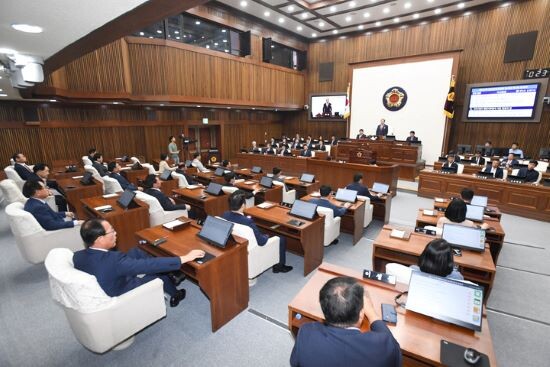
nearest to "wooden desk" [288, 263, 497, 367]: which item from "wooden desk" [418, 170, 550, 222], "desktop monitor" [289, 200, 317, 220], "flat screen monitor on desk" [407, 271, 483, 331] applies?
"flat screen monitor on desk" [407, 271, 483, 331]

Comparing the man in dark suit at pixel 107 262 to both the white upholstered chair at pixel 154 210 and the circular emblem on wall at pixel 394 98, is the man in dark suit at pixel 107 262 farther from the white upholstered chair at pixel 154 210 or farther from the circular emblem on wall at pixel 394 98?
the circular emblem on wall at pixel 394 98

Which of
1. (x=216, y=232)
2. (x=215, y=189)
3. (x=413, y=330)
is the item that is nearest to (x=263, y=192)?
(x=215, y=189)

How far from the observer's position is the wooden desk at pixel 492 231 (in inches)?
153

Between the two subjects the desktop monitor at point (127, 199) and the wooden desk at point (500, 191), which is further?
the wooden desk at point (500, 191)

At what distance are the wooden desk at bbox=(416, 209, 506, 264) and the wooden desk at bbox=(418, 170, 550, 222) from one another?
330 centimetres

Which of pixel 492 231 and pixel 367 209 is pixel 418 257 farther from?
pixel 367 209

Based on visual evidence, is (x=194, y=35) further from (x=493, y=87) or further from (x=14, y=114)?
(x=493, y=87)

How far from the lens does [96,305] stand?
7.50ft

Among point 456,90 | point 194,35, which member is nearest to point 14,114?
point 194,35

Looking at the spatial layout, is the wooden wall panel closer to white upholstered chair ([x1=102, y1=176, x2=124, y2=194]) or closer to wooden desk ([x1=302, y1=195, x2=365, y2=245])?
wooden desk ([x1=302, y1=195, x2=365, y2=245])

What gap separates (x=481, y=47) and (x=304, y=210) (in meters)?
12.0

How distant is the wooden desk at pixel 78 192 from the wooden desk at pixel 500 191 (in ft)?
28.6

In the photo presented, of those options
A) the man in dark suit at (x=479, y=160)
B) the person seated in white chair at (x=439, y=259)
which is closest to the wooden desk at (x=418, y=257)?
the person seated in white chair at (x=439, y=259)

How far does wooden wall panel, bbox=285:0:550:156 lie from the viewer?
32.6 feet
